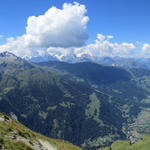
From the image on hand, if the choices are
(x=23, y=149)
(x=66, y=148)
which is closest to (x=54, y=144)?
(x=66, y=148)

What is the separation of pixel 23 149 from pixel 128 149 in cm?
19135

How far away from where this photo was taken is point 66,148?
43.0 metres

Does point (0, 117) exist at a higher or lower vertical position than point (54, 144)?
higher

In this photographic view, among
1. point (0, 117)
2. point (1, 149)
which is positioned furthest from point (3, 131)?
point (0, 117)

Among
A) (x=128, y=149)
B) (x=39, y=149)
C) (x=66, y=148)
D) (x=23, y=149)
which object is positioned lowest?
(x=128, y=149)

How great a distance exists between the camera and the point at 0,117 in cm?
3728

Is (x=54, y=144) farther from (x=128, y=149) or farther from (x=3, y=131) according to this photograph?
(x=128, y=149)

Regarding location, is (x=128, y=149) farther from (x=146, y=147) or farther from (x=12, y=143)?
(x=12, y=143)

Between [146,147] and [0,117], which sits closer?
[0,117]

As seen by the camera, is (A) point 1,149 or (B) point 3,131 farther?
(B) point 3,131

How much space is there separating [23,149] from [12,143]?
1786mm

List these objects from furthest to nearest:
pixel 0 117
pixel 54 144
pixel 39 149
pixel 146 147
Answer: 1. pixel 146 147
2. pixel 54 144
3. pixel 0 117
4. pixel 39 149

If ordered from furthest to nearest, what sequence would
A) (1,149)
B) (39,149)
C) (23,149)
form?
(39,149) → (23,149) → (1,149)

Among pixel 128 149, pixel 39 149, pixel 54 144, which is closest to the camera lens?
pixel 39 149
